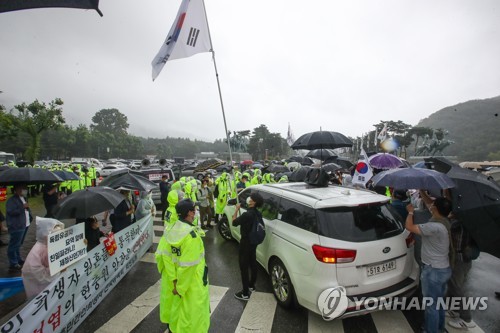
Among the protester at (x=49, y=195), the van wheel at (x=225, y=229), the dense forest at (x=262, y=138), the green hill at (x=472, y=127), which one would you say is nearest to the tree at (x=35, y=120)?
the dense forest at (x=262, y=138)

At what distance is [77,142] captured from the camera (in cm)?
6406

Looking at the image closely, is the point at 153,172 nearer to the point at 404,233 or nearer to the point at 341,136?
the point at 341,136

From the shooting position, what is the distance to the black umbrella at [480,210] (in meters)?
2.88

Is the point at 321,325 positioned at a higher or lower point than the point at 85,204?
lower

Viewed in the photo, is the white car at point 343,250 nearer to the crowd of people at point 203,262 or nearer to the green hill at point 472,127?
the crowd of people at point 203,262

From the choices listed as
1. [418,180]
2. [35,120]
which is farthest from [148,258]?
[35,120]

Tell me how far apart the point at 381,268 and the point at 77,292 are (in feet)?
13.7

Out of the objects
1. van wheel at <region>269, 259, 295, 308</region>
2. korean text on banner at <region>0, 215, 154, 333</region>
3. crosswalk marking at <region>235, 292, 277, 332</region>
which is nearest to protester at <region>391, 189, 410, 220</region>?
van wheel at <region>269, 259, 295, 308</region>

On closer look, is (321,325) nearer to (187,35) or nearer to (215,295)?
(215,295)

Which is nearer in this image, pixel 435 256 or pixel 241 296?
pixel 435 256

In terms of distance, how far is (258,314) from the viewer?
11.7 feet

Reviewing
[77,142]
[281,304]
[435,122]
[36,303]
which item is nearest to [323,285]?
[281,304]

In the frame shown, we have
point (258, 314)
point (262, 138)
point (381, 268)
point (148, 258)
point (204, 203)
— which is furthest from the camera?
point (262, 138)

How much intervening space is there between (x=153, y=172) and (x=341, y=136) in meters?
7.71
